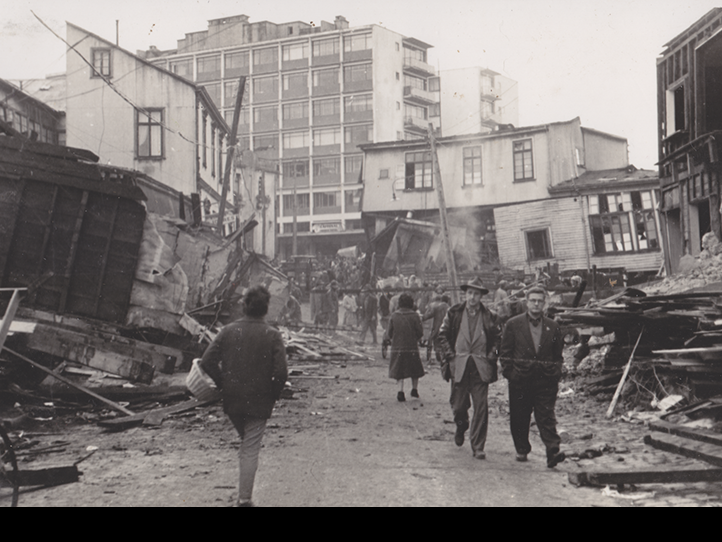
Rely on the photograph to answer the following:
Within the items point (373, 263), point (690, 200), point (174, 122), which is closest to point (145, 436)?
point (690, 200)

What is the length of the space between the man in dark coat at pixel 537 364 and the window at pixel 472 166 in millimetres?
29626

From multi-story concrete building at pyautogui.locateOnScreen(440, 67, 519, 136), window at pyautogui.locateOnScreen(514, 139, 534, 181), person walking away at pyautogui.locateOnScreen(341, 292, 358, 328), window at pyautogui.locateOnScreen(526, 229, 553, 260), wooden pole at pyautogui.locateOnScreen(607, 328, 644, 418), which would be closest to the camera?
wooden pole at pyautogui.locateOnScreen(607, 328, 644, 418)

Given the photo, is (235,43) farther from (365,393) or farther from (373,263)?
(365,393)

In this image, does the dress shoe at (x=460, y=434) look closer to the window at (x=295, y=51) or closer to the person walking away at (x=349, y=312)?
the person walking away at (x=349, y=312)

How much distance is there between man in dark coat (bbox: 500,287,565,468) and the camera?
6.99 m

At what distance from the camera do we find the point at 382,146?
3803 centimetres

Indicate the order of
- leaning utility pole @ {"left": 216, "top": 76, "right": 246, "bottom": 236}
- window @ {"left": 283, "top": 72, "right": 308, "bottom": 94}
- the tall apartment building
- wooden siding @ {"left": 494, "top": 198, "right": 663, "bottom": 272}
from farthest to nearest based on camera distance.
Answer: window @ {"left": 283, "top": 72, "right": 308, "bottom": 94}
wooden siding @ {"left": 494, "top": 198, "right": 663, "bottom": 272}
the tall apartment building
leaning utility pole @ {"left": 216, "top": 76, "right": 246, "bottom": 236}

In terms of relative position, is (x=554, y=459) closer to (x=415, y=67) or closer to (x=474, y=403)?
(x=474, y=403)

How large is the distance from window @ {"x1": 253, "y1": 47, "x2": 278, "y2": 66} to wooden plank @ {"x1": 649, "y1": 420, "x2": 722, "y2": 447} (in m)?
23.6

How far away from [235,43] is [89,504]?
23602 mm

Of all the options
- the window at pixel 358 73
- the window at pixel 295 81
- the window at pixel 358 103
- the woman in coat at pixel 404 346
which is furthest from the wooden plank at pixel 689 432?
the window at pixel 358 103

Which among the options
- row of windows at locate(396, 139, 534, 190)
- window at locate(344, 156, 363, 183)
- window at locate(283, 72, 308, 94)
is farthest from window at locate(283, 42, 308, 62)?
window at locate(344, 156, 363, 183)

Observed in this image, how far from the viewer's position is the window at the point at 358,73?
43537 millimetres

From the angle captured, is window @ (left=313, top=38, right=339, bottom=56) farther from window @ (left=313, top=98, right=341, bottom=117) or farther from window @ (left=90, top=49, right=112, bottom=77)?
window @ (left=313, top=98, right=341, bottom=117)
